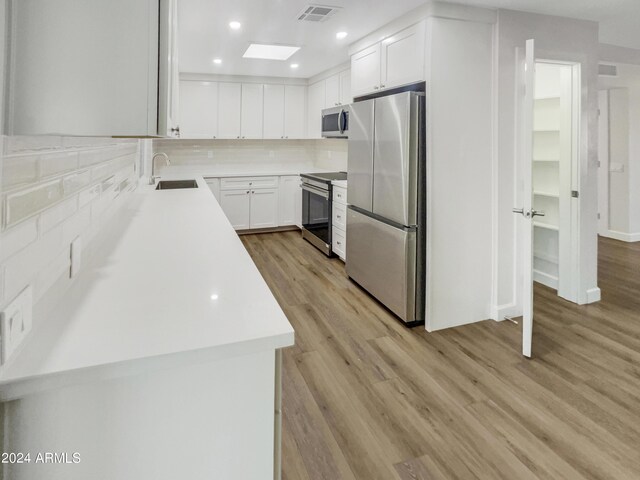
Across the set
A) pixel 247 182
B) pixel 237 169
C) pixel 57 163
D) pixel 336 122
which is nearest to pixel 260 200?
pixel 247 182

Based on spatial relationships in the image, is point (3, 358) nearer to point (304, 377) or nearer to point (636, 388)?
point (304, 377)

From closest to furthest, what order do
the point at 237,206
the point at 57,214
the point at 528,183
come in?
the point at 57,214 → the point at 528,183 → the point at 237,206

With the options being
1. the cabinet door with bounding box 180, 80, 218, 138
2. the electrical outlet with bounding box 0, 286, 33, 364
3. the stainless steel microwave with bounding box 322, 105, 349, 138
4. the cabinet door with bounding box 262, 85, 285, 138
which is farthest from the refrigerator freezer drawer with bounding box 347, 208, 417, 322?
Result: the cabinet door with bounding box 180, 80, 218, 138

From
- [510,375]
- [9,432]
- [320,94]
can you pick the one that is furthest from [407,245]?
[320,94]

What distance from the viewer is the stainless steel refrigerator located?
2.80 meters

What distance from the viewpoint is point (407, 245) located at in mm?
2865

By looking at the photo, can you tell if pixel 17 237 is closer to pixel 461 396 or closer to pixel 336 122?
pixel 461 396

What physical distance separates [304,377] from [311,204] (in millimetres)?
3280

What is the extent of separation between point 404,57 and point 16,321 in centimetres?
296

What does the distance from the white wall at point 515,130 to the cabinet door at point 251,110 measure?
3.89 m

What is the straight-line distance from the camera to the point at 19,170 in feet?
2.46

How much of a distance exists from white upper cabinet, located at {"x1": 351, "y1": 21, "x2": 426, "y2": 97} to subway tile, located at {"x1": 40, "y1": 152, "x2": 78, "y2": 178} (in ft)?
7.66

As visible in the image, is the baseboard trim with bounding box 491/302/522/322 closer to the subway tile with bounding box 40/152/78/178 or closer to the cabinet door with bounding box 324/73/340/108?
the subway tile with bounding box 40/152/78/178

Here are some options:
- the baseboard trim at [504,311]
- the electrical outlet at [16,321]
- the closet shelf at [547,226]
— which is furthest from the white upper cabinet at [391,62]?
the electrical outlet at [16,321]
